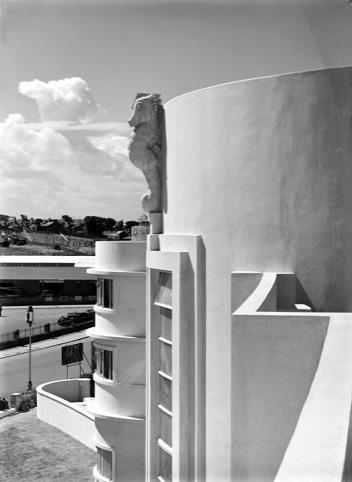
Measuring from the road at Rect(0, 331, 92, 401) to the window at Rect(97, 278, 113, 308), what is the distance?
49.1ft

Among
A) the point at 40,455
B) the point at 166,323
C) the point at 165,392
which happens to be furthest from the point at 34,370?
the point at 166,323

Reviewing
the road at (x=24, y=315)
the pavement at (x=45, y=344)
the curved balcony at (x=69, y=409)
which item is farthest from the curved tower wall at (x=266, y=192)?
the road at (x=24, y=315)

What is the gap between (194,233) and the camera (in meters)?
9.20

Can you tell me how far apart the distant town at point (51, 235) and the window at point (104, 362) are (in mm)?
30038

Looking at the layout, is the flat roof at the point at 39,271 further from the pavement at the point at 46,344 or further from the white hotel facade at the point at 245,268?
the white hotel facade at the point at 245,268

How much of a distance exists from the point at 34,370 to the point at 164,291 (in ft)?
82.4

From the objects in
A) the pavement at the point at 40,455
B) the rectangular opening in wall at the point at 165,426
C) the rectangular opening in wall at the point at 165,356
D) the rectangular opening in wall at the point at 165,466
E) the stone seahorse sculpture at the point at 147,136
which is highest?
the stone seahorse sculpture at the point at 147,136

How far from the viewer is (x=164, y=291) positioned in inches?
397

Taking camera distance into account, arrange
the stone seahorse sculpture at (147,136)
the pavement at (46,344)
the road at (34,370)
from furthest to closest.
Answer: the pavement at (46,344)
the road at (34,370)
the stone seahorse sculpture at (147,136)

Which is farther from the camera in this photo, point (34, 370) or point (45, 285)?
point (45, 285)

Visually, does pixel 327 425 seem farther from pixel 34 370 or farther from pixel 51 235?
pixel 51 235

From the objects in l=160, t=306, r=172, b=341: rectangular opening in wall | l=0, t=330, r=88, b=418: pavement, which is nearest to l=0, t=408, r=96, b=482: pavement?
l=160, t=306, r=172, b=341: rectangular opening in wall

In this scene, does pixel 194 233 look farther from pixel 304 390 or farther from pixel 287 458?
pixel 287 458

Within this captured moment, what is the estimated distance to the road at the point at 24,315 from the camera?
50.0 metres
